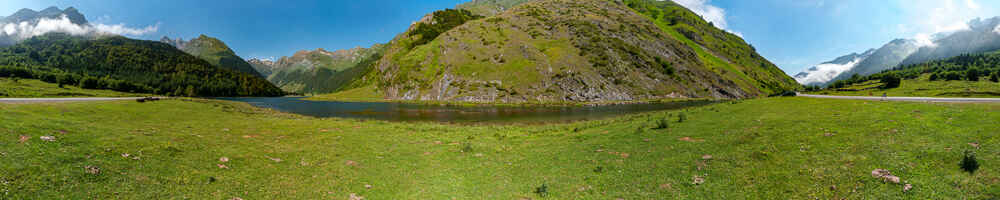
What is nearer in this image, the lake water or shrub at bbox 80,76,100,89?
the lake water

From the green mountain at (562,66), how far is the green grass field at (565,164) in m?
87.8

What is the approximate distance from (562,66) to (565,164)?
107 meters

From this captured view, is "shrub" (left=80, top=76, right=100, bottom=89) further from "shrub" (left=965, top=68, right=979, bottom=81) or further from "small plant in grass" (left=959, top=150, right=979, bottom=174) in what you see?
"shrub" (left=965, top=68, right=979, bottom=81)

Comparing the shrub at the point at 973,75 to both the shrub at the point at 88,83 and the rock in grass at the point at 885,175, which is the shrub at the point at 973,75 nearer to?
the rock in grass at the point at 885,175

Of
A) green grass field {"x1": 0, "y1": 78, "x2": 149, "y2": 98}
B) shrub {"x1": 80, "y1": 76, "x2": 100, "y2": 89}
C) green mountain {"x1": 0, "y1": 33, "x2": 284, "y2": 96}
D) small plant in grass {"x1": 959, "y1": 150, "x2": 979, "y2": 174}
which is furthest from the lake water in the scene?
green mountain {"x1": 0, "y1": 33, "x2": 284, "y2": 96}

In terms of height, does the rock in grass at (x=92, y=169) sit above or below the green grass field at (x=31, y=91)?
below

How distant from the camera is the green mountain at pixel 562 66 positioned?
365ft

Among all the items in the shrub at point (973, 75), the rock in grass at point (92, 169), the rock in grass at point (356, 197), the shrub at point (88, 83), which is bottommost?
the rock in grass at point (356, 197)

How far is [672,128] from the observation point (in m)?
21.4

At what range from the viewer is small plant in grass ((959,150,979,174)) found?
7918mm

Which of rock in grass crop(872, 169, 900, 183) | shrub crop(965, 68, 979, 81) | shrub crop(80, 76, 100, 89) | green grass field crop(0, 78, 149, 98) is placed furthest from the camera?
shrub crop(80, 76, 100, 89)

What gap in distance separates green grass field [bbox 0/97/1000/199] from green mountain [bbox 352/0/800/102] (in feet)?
288

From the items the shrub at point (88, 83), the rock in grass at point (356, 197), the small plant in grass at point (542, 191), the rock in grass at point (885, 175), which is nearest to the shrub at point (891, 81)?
the rock in grass at point (885, 175)

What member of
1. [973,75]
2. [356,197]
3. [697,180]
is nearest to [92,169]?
[356,197]
